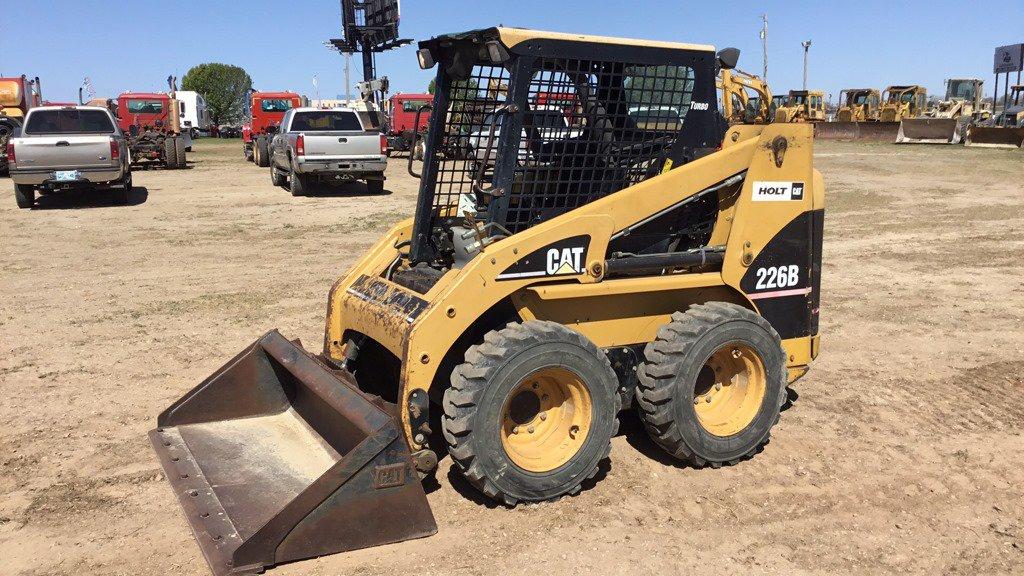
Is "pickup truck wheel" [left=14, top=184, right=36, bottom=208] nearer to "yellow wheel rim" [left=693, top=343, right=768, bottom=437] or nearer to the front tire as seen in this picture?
the front tire

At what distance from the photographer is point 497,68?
4672 millimetres

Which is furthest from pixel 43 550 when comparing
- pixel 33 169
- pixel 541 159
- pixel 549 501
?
pixel 33 169

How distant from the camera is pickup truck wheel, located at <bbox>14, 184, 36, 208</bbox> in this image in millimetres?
15852

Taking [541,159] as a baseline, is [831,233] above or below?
below

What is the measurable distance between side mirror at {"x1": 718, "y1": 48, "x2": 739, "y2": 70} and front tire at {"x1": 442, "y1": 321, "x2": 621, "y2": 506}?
1.83 m

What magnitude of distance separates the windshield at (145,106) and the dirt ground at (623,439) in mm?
18617

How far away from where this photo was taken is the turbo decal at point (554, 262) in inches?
165

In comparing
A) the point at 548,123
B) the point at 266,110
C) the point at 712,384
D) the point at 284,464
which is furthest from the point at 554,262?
the point at 266,110

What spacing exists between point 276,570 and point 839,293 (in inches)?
280

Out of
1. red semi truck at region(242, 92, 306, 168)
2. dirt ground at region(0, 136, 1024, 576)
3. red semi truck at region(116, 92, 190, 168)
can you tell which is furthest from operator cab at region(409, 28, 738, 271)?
red semi truck at region(242, 92, 306, 168)

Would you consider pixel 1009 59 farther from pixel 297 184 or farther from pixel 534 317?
pixel 534 317

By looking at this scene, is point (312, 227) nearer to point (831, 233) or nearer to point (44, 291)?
point (44, 291)

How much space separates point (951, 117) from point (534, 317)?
36.3 metres

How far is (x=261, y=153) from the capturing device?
25.8 metres
